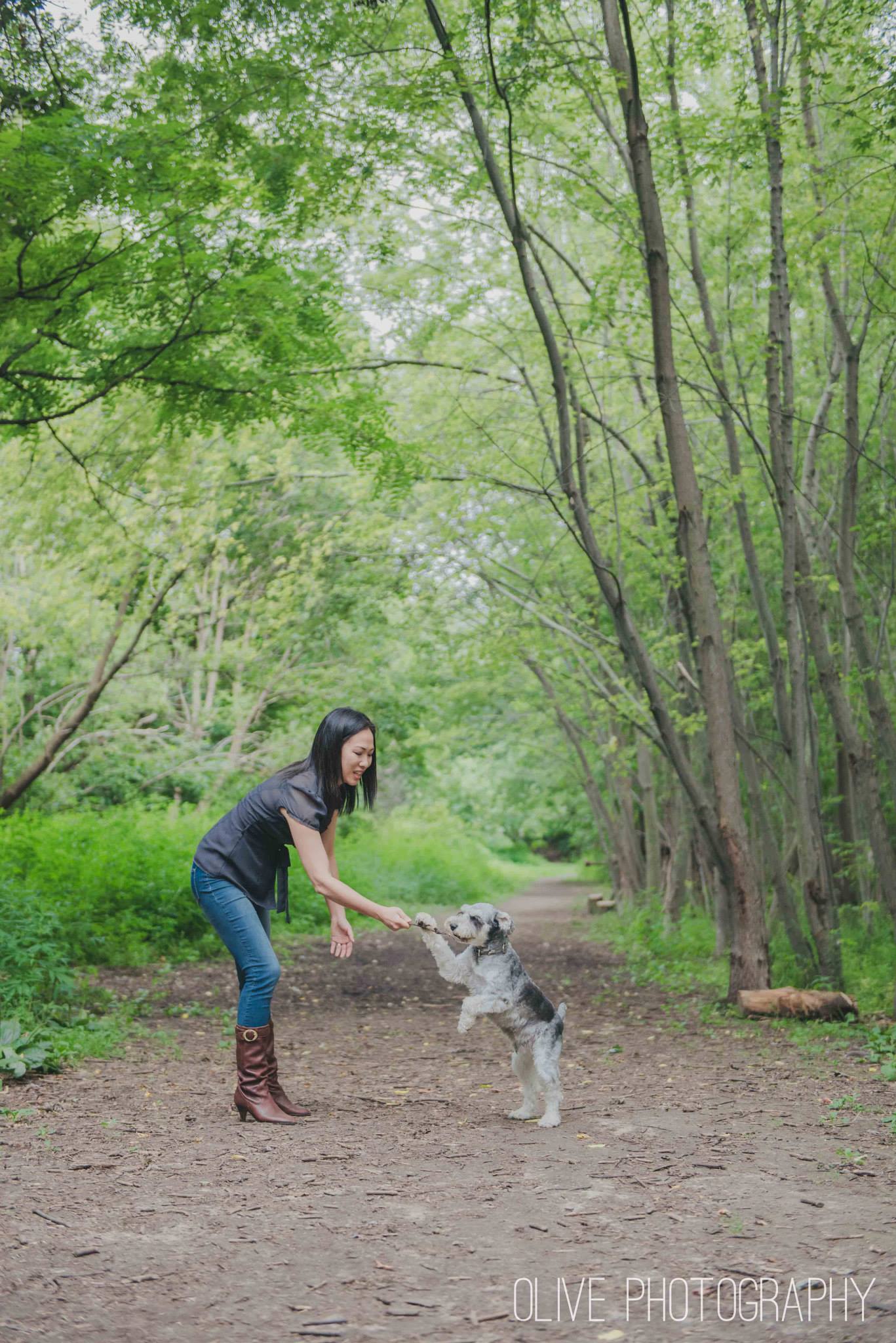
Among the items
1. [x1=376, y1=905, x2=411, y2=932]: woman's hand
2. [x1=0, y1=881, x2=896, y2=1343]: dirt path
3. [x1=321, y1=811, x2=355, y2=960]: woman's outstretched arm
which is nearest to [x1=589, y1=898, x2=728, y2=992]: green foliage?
[x1=0, y1=881, x2=896, y2=1343]: dirt path

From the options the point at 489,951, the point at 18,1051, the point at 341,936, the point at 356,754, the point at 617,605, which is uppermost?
the point at 617,605

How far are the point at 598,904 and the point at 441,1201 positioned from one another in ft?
67.6

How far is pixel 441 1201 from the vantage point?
412 centimetres

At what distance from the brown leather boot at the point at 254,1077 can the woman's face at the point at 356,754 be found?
4.05ft

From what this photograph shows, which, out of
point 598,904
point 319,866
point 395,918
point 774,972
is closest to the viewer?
point 395,918

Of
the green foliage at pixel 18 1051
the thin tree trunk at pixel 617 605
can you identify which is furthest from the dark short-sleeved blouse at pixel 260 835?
the thin tree trunk at pixel 617 605

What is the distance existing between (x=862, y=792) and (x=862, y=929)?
3993 millimetres

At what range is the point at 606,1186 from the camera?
14.0 feet

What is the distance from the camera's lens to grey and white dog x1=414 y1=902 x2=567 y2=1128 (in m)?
5.09

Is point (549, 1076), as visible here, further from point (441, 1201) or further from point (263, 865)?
point (263, 865)

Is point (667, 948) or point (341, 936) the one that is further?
point (667, 948)

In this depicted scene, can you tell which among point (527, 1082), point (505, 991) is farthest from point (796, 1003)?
point (505, 991)

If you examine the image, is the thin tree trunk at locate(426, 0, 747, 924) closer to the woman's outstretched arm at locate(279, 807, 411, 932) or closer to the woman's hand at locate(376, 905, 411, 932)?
the woman's outstretched arm at locate(279, 807, 411, 932)

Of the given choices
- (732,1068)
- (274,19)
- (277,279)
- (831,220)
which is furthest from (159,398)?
(732,1068)
